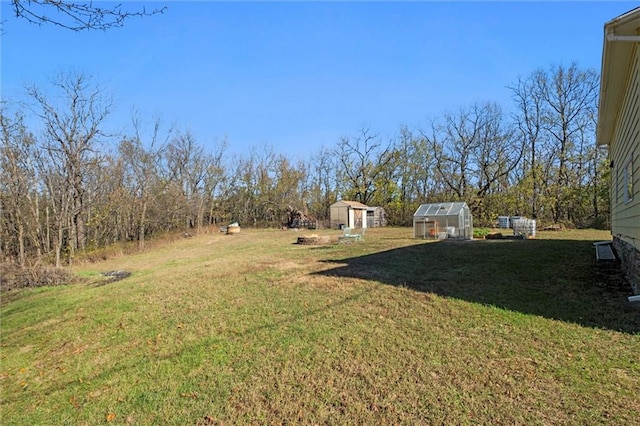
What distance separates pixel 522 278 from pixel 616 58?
12.2 ft

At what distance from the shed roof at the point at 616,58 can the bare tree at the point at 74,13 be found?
494 centimetres

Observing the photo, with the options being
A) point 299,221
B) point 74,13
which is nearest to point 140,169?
point 299,221

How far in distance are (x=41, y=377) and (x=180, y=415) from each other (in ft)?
7.20

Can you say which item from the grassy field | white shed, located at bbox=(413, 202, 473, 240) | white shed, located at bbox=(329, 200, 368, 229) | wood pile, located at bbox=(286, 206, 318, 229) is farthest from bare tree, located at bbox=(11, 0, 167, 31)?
wood pile, located at bbox=(286, 206, 318, 229)

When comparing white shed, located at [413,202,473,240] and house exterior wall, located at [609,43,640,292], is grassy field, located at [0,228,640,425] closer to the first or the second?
house exterior wall, located at [609,43,640,292]

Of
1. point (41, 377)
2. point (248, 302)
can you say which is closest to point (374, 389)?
point (248, 302)

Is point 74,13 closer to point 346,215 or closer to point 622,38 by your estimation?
point 622,38

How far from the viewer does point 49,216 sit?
13.6 meters

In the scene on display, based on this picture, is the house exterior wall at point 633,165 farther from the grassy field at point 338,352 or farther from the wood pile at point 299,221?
the wood pile at point 299,221

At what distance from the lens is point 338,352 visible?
12.4 feet

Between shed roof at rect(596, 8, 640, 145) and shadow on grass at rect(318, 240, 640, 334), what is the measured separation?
10.4 ft

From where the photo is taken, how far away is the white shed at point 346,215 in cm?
2648

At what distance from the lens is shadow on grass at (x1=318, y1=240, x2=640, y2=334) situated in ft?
15.1

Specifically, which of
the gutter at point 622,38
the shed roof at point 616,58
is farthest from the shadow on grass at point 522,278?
the gutter at point 622,38
